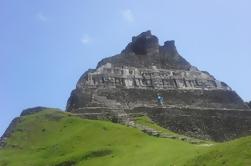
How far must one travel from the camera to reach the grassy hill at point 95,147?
35.1 meters

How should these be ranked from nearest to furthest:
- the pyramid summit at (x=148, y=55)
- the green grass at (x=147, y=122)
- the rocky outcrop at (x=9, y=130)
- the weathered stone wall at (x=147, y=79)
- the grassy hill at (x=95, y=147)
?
the grassy hill at (x=95, y=147) → the rocky outcrop at (x=9, y=130) → the green grass at (x=147, y=122) → the weathered stone wall at (x=147, y=79) → the pyramid summit at (x=148, y=55)

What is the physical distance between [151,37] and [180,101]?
22253 mm

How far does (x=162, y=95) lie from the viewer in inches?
3258

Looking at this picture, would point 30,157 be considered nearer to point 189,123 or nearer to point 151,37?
point 189,123

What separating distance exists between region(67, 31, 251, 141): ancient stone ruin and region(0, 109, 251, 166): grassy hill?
6.93 metres

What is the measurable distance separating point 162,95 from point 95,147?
31.8 m

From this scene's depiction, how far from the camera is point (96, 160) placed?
47500 millimetres

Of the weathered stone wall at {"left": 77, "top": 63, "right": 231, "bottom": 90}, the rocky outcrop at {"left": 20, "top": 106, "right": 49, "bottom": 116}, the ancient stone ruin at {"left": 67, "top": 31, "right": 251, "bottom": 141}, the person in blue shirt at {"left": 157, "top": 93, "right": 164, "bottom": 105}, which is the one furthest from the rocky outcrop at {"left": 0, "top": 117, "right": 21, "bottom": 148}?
the person in blue shirt at {"left": 157, "top": 93, "right": 164, "bottom": 105}

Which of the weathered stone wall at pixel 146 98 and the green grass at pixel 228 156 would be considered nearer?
the green grass at pixel 228 156

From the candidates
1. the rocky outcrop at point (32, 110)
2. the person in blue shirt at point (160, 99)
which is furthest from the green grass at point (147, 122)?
the rocky outcrop at point (32, 110)

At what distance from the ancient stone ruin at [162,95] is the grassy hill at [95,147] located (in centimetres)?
693

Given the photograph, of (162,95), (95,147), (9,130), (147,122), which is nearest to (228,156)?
(95,147)

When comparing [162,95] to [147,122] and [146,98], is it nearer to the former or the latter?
[146,98]

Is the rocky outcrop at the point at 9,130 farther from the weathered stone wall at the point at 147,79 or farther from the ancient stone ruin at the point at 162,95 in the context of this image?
the weathered stone wall at the point at 147,79
